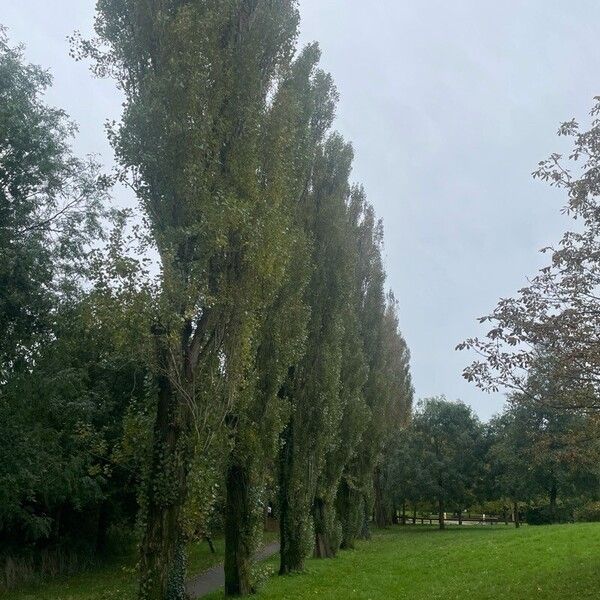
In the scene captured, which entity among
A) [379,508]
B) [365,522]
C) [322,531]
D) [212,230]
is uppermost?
[212,230]

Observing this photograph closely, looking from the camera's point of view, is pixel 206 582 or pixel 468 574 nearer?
pixel 468 574

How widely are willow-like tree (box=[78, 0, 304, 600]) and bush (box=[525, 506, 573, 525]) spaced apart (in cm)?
3938

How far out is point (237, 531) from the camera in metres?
16.0

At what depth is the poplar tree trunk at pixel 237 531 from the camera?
1591cm

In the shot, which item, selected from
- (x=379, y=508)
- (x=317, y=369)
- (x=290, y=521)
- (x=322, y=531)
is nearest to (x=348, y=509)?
(x=322, y=531)

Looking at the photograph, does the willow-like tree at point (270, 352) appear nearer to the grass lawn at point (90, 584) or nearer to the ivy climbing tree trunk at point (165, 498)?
the grass lawn at point (90, 584)

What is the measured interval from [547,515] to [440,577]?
3199 centimetres

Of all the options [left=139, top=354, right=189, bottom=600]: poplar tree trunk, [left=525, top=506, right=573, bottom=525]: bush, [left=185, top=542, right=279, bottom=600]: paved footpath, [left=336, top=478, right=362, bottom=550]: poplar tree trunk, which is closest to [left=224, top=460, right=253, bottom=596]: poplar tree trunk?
[left=185, top=542, right=279, bottom=600]: paved footpath

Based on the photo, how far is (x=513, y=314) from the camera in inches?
510

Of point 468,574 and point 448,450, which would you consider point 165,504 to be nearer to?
point 468,574

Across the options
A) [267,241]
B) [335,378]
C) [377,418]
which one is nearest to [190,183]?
[267,241]

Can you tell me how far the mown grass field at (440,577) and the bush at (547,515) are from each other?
21.4 meters

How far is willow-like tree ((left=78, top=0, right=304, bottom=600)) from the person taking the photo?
1130cm

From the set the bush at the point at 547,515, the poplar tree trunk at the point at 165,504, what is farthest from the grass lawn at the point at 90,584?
the bush at the point at 547,515
